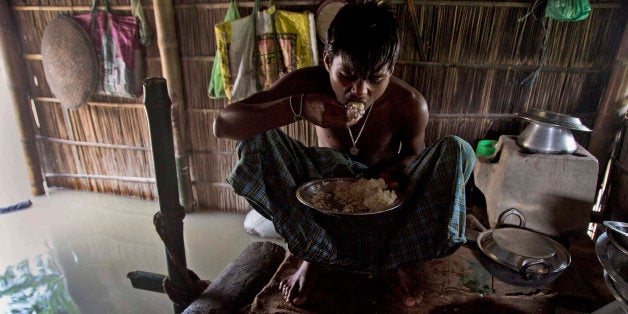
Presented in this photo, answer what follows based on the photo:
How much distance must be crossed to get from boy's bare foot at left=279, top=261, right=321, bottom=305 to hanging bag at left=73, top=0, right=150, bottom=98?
9.34 ft

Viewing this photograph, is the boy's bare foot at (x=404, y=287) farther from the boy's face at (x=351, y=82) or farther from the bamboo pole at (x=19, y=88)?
the bamboo pole at (x=19, y=88)

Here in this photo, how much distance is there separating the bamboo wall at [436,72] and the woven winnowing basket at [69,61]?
0.17 meters

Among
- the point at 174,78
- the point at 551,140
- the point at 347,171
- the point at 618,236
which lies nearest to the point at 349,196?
the point at 347,171

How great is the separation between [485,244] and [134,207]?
11.9ft

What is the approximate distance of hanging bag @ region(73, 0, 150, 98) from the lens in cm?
351

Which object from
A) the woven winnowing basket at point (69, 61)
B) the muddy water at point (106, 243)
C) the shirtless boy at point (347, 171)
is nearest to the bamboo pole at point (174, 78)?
the muddy water at point (106, 243)

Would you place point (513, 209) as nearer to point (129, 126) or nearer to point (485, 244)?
point (485, 244)

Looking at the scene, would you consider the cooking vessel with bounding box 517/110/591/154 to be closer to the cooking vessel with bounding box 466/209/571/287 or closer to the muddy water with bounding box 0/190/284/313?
the cooking vessel with bounding box 466/209/571/287

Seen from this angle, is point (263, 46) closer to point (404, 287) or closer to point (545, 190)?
point (404, 287)

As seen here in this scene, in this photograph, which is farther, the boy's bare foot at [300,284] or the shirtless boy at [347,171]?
the boy's bare foot at [300,284]

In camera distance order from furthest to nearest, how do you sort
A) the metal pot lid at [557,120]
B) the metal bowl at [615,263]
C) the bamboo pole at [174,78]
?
the bamboo pole at [174,78], the metal pot lid at [557,120], the metal bowl at [615,263]

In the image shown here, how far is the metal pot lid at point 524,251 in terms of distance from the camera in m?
1.84

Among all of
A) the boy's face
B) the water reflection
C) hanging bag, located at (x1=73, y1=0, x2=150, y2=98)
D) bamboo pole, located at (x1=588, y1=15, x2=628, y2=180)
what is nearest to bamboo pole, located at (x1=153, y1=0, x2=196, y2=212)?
hanging bag, located at (x1=73, y1=0, x2=150, y2=98)

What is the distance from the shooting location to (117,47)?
11.7 ft
